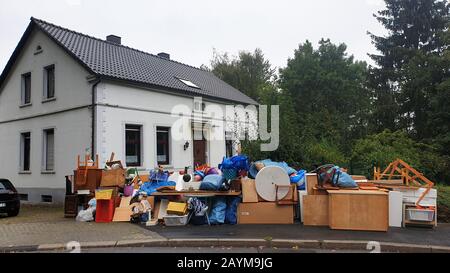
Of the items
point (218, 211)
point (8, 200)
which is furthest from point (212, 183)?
point (8, 200)

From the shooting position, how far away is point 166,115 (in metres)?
17.6

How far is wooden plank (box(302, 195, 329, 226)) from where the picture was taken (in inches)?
363

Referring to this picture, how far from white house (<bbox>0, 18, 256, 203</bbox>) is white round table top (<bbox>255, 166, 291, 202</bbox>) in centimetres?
741

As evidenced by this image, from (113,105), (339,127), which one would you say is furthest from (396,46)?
(113,105)

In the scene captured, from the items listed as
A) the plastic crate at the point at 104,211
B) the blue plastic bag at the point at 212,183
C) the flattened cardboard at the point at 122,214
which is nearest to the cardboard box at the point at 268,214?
the blue plastic bag at the point at 212,183

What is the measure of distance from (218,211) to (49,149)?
10.7m

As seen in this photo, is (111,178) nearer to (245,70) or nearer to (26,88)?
(26,88)

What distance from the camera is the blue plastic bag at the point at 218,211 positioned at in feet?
31.8

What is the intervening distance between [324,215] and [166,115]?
33.5 feet

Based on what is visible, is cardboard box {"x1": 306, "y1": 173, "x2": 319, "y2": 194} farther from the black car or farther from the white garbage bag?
the black car

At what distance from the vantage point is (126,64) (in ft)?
59.7

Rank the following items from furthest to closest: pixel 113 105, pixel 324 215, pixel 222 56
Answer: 1. pixel 222 56
2. pixel 113 105
3. pixel 324 215

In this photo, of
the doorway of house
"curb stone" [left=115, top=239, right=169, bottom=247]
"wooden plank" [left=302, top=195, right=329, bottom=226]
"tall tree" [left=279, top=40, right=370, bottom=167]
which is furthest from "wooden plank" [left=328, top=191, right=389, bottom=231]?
"tall tree" [left=279, top=40, right=370, bottom=167]
